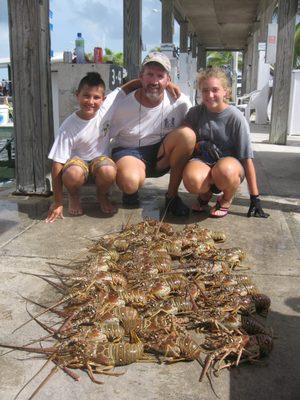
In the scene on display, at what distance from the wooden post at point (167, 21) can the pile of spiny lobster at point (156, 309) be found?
1233 cm

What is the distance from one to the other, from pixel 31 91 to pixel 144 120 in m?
1.35

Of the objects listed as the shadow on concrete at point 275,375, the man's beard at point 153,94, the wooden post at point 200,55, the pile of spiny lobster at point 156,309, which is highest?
the wooden post at point 200,55

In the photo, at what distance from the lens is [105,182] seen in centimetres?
459

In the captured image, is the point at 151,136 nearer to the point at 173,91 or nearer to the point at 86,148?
the point at 173,91

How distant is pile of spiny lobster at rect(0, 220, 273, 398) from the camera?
7.84 feet

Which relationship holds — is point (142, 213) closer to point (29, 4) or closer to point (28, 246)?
point (28, 246)

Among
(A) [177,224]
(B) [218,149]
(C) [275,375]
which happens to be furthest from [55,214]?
(C) [275,375]

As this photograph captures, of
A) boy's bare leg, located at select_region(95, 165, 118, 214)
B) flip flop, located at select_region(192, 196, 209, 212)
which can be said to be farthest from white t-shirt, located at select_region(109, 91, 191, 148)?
flip flop, located at select_region(192, 196, 209, 212)

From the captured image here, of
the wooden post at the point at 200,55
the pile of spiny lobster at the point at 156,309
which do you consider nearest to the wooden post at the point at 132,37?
the pile of spiny lobster at the point at 156,309

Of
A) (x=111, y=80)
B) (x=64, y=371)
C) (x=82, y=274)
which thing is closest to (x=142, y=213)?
(x=82, y=274)

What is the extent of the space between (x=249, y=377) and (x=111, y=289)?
105 centimetres

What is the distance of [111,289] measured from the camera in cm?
299

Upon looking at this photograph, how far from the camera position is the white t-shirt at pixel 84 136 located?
183 inches

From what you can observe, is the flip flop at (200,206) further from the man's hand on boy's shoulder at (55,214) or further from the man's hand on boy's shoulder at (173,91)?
the man's hand on boy's shoulder at (55,214)
